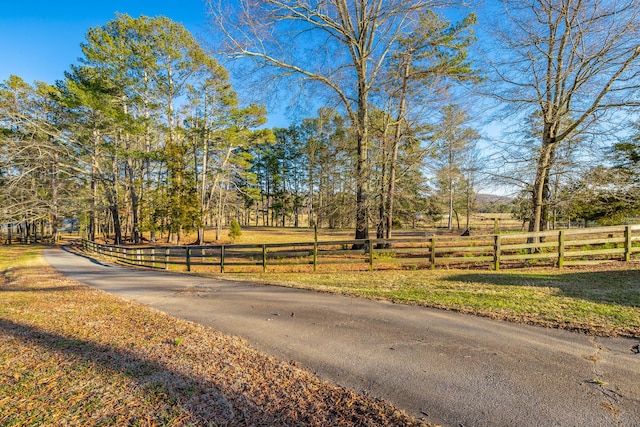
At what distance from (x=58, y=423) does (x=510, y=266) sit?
1077cm

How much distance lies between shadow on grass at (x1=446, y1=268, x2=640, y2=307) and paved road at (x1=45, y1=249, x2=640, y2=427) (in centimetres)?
229

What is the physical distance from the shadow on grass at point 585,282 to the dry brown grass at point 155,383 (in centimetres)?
557

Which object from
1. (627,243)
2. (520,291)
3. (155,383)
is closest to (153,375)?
(155,383)

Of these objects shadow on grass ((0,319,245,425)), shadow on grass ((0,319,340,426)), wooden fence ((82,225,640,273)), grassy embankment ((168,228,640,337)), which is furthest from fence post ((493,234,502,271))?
shadow on grass ((0,319,245,425))

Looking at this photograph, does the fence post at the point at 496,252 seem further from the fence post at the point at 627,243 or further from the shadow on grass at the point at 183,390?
the shadow on grass at the point at 183,390

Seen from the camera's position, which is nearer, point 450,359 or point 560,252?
point 450,359

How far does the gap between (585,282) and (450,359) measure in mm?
5756

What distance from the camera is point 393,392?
8.53ft

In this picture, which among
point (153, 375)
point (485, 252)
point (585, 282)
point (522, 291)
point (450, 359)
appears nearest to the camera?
point (153, 375)

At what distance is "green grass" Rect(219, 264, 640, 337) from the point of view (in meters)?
4.40

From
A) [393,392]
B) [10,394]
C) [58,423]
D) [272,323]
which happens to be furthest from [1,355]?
[393,392]

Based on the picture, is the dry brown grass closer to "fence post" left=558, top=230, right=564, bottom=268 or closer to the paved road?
the paved road

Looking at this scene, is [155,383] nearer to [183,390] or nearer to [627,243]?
[183,390]

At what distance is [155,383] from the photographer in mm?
2605
